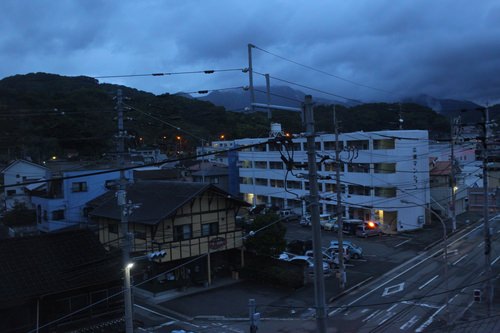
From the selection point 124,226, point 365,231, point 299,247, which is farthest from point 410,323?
point 365,231

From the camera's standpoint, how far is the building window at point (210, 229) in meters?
22.3

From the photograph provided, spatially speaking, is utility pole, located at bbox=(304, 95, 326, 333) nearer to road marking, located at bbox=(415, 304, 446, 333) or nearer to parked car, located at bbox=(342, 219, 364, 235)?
road marking, located at bbox=(415, 304, 446, 333)

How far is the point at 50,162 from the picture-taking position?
1420 inches

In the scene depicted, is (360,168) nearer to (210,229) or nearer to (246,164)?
(246,164)

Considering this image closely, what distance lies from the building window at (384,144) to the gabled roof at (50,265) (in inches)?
1078

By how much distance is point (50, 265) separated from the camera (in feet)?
45.9

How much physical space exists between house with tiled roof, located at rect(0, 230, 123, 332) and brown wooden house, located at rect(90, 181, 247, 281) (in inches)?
179

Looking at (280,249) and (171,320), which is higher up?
(280,249)

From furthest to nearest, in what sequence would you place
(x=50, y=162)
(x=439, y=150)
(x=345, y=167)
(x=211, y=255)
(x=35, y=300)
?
(x=439, y=150) < (x=345, y=167) < (x=50, y=162) < (x=211, y=255) < (x=35, y=300)

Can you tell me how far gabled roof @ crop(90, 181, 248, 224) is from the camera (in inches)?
813

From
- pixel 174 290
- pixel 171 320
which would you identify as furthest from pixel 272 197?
pixel 171 320

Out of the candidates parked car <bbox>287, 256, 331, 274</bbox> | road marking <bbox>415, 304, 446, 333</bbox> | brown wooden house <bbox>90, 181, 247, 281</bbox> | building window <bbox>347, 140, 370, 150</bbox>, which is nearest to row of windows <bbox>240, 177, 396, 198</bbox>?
building window <bbox>347, 140, 370, 150</bbox>

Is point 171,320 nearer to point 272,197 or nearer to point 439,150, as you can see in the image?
point 272,197

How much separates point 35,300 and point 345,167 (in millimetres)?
30692
